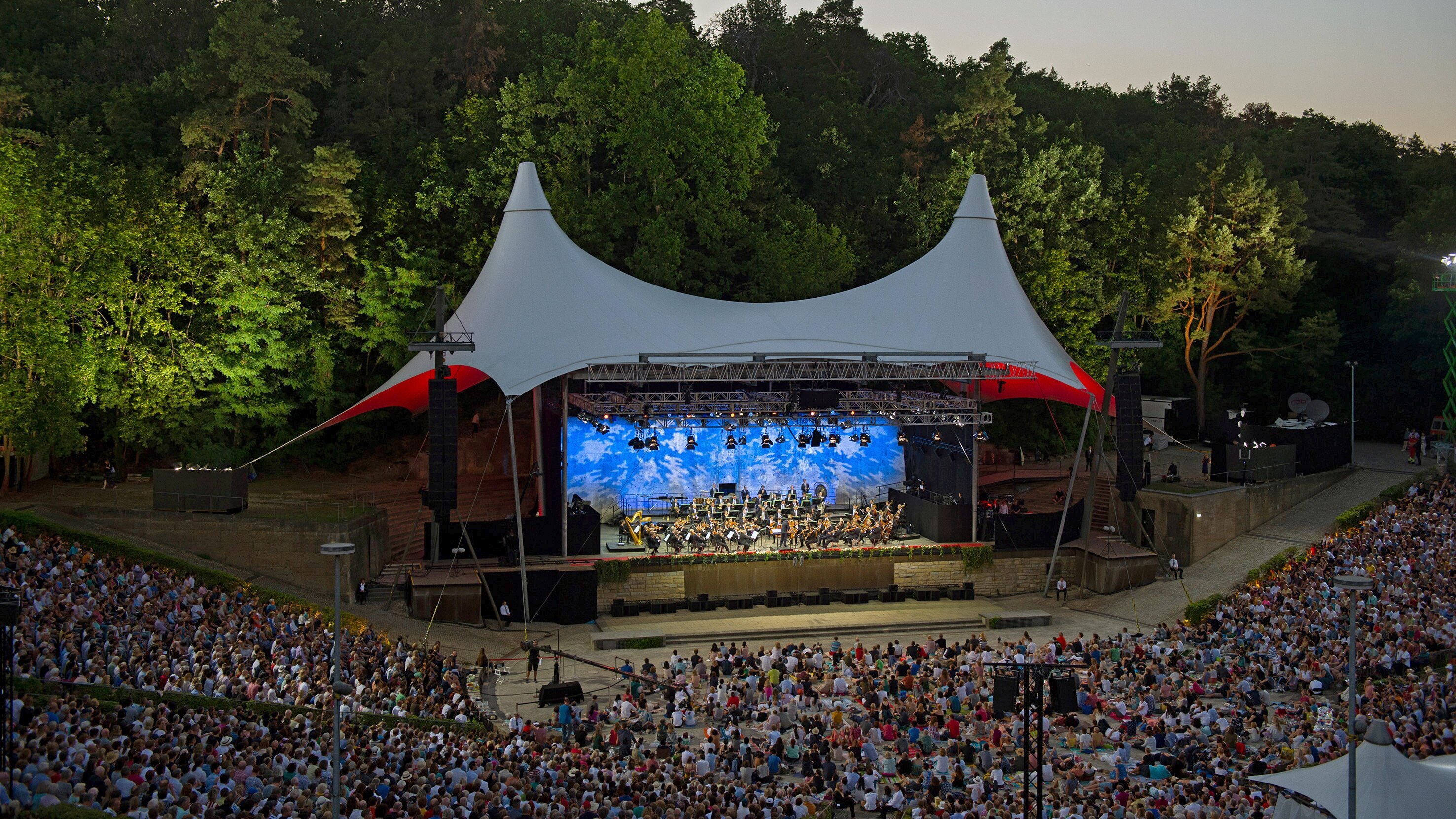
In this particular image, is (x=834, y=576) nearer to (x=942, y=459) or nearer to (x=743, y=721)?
(x=942, y=459)

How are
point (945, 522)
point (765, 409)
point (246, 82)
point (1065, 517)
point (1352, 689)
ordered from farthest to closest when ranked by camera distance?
point (246, 82), point (945, 522), point (765, 409), point (1065, 517), point (1352, 689)

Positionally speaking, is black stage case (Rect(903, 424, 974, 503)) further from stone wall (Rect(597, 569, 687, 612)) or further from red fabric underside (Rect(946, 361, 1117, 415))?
stone wall (Rect(597, 569, 687, 612))

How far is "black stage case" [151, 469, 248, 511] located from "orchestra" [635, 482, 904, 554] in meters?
8.17

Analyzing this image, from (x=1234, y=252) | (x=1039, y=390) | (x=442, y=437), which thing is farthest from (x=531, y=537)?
(x=1234, y=252)

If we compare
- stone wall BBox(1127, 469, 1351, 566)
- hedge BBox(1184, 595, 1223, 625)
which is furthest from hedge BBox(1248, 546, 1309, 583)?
stone wall BBox(1127, 469, 1351, 566)

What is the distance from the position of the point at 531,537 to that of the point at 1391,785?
16768 millimetres

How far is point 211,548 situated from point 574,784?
46.0 feet

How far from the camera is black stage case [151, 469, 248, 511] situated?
23234 mm

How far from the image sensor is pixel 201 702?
13805 millimetres

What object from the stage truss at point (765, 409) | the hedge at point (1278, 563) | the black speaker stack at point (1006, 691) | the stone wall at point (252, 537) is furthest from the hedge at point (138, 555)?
the hedge at point (1278, 563)

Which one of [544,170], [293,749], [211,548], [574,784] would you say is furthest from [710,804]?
[544,170]

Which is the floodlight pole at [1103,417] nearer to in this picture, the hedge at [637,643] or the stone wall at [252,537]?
the hedge at [637,643]

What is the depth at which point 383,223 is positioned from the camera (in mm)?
32312

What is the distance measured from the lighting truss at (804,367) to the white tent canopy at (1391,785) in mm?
13632
